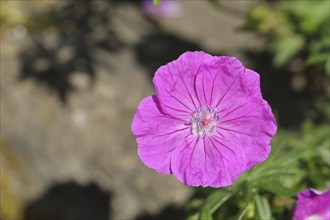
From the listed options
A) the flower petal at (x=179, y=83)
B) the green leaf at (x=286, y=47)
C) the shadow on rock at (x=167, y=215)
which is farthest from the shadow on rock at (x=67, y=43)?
the flower petal at (x=179, y=83)

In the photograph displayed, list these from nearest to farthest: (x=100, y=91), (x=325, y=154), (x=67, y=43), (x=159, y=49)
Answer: (x=325, y=154) → (x=100, y=91) → (x=67, y=43) → (x=159, y=49)

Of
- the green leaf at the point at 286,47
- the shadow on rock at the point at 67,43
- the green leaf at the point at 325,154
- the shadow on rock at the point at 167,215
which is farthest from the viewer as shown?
the shadow on rock at the point at 67,43

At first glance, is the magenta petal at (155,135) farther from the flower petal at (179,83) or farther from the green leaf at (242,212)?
the green leaf at (242,212)

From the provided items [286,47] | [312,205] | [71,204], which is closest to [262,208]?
[312,205]

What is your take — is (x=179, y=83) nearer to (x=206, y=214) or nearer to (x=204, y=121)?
(x=204, y=121)

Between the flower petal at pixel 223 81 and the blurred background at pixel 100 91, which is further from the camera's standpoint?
the blurred background at pixel 100 91

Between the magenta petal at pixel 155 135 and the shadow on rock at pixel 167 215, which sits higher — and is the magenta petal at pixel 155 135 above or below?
above

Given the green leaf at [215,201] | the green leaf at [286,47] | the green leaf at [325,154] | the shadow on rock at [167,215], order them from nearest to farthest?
the green leaf at [215,201] < the green leaf at [325,154] < the shadow on rock at [167,215] < the green leaf at [286,47]
